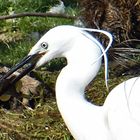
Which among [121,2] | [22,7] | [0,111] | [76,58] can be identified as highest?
[76,58]

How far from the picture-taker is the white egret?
3.61 metres

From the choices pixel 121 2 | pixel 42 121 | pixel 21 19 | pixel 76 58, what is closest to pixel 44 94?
pixel 42 121

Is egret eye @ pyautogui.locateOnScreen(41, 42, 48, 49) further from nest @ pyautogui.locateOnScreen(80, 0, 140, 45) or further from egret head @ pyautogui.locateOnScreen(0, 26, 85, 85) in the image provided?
nest @ pyautogui.locateOnScreen(80, 0, 140, 45)

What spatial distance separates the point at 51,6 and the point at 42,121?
2770 mm

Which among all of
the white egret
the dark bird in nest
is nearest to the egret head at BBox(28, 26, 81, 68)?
the white egret

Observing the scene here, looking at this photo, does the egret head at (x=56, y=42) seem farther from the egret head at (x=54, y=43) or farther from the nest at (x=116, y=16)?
the nest at (x=116, y=16)

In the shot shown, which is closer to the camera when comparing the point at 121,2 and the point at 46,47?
the point at 46,47

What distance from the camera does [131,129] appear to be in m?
3.56

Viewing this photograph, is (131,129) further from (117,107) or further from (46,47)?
(46,47)

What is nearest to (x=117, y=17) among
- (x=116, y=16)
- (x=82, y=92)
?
(x=116, y=16)

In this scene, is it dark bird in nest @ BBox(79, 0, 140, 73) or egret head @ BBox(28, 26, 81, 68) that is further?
dark bird in nest @ BBox(79, 0, 140, 73)

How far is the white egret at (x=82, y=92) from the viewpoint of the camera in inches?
142

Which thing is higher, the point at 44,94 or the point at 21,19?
the point at 44,94

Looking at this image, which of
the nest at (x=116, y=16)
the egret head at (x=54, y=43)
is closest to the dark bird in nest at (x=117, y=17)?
the nest at (x=116, y=16)
